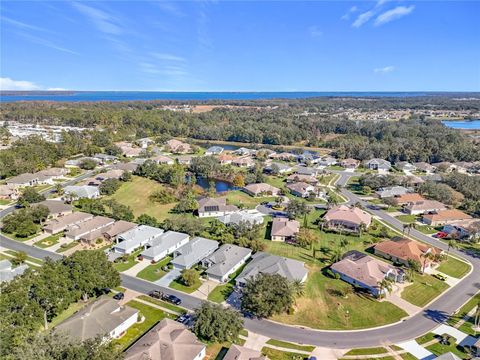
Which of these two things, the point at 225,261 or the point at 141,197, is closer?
the point at 225,261

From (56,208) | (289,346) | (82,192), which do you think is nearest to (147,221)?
(56,208)

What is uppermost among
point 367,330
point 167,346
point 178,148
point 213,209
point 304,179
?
point 178,148

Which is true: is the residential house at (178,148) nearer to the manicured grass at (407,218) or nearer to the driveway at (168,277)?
the manicured grass at (407,218)

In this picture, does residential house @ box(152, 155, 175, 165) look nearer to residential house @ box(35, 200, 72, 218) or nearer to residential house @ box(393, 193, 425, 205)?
residential house @ box(35, 200, 72, 218)

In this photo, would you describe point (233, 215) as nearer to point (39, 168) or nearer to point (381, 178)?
point (381, 178)

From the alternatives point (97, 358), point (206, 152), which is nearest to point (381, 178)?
point (206, 152)

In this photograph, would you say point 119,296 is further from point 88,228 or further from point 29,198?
point 29,198

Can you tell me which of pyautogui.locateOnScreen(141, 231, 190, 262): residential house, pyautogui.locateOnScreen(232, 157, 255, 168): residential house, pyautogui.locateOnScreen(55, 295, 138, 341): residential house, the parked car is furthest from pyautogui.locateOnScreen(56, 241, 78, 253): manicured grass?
pyautogui.locateOnScreen(232, 157, 255, 168): residential house

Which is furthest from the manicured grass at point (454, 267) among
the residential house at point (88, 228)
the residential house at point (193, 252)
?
the residential house at point (88, 228)
